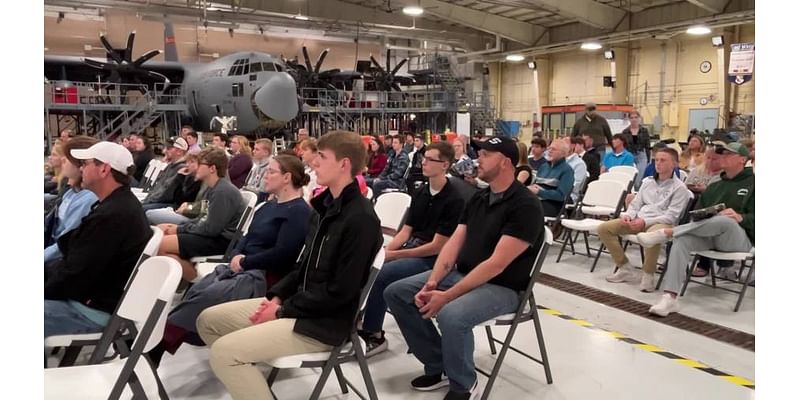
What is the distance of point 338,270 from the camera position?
2363 mm

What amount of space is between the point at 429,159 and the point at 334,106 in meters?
18.4

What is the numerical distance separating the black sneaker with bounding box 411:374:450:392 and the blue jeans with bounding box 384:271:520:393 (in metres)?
0.03

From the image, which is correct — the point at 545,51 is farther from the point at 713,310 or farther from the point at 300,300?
the point at 300,300

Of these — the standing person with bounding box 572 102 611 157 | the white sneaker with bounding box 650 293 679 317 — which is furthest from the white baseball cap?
the standing person with bounding box 572 102 611 157

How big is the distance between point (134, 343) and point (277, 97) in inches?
577

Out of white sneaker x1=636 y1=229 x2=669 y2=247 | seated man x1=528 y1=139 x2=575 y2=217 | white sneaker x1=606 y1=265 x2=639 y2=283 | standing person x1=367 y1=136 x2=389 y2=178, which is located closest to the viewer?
white sneaker x1=636 y1=229 x2=669 y2=247

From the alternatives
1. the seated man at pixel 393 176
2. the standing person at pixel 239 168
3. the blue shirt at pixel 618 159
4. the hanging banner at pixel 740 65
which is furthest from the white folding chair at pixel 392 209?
the hanging banner at pixel 740 65

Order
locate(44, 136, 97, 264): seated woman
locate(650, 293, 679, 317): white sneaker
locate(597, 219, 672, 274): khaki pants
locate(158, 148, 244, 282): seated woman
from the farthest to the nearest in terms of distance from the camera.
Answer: locate(597, 219, 672, 274): khaki pants < locate(650, 293, 679, 317): white sneaker < locate(158, 148, 244, 282): seated woman < locate(44, 136, 97, 264): seated woman

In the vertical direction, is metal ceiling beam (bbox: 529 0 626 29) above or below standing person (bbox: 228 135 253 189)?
above

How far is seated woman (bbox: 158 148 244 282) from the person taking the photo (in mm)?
4046

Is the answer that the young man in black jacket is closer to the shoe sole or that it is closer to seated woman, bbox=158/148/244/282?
the shoe sole

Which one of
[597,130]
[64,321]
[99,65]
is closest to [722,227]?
[64,321]

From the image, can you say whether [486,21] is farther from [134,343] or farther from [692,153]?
[134,343]
